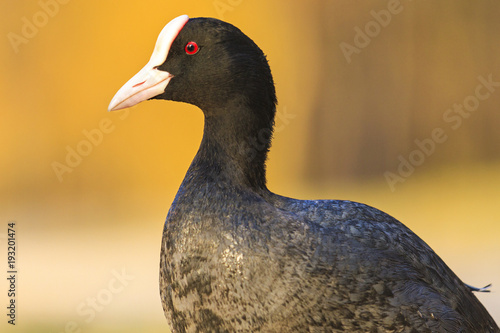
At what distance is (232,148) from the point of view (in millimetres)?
2910

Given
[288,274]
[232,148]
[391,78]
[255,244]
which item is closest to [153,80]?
[232,148]

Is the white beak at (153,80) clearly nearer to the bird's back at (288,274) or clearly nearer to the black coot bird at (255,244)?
the black coot bird at (255,244)

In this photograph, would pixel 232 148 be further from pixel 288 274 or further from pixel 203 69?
pixel 288 274

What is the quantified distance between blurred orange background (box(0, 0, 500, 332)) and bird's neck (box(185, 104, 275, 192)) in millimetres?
3868

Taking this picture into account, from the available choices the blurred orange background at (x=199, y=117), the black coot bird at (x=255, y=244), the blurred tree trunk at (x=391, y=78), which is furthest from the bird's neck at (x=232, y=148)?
the blurred tree trunk at (x=391, y=78)

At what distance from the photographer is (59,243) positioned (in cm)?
722

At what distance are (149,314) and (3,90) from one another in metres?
3.07

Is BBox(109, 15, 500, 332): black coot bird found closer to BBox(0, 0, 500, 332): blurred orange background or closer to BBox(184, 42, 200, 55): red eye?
BBox(184, 42, 200, 55): red eye

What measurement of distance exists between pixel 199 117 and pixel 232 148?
Answer: 4.67m

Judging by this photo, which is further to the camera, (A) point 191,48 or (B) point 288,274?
(A) point 191,48

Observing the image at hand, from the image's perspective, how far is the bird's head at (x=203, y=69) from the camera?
286 centimetres

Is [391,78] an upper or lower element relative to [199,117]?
upper

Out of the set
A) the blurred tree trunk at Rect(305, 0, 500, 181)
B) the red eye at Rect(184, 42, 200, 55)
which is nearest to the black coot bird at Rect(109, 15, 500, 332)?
the red eye at Rect(184, 42, 200, 55)

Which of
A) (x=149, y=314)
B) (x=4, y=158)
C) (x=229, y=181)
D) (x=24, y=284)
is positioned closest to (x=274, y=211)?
(x=229, y=181)
